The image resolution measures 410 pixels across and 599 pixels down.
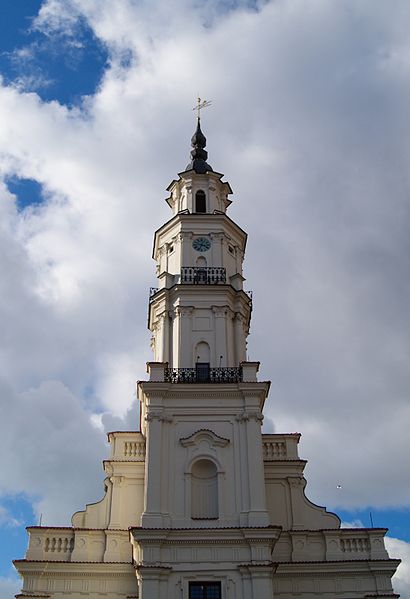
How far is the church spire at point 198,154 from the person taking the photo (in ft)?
124

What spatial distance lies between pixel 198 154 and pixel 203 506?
20.3 metres

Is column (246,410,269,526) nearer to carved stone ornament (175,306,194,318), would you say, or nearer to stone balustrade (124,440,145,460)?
stone balustrade (124,440,145,460)

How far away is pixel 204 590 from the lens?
2534cm

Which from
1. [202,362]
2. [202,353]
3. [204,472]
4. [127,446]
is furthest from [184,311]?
[204,472]

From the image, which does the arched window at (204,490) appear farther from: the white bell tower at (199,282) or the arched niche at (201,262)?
the arched niche at (201,262)

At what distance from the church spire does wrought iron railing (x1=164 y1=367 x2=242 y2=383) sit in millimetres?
12154

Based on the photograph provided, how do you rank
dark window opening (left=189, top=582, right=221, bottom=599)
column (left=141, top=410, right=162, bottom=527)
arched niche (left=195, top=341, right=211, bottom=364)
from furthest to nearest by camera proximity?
arched niche (left=195, top=341, right=211, bottom=364) < column (left=141, top=410, right=162, bottom=527) < dark window opening (left=189, top=582, right=221, bottom=599)

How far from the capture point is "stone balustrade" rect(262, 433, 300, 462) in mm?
31781

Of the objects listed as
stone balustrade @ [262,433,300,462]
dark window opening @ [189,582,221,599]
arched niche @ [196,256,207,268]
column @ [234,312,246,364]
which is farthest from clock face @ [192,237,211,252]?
dark window opening @ [189,582,221,599]

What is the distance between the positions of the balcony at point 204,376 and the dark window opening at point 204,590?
7917 millimetres

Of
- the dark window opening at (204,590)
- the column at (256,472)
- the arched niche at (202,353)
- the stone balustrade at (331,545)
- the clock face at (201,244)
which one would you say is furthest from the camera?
the clock face at (201,244)

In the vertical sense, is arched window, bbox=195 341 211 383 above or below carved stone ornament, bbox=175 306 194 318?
below

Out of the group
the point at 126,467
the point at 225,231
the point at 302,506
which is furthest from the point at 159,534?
the point at 225,231

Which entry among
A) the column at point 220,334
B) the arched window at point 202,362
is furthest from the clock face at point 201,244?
the arched window at point 202,362
